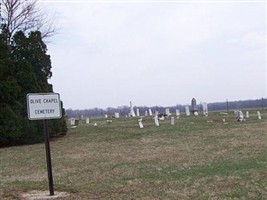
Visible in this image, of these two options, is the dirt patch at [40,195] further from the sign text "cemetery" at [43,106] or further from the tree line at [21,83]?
the tree line at [21,83]

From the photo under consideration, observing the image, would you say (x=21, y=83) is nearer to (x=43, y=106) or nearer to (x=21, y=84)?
(x=21, y=84)

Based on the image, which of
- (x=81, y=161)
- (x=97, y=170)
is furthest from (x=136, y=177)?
(x=81, y=161)

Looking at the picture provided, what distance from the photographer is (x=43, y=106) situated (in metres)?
9.00

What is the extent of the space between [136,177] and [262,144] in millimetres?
7233

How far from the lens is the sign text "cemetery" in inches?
348

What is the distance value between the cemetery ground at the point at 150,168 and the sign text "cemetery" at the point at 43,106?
1.53 meters

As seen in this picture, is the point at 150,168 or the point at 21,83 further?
the point at 21,83

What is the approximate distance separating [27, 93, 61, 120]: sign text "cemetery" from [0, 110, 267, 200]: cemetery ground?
5.01 ft

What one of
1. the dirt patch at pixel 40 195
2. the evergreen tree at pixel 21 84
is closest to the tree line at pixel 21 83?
the evergreen tree at pixel 21 84

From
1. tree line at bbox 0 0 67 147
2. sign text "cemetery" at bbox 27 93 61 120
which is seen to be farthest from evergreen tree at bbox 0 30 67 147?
sign text "cemetery" at bbox 27 93 61 120

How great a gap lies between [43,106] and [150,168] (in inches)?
176

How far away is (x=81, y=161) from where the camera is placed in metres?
14.9

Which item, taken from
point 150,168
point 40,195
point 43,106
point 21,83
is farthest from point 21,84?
point 40,195

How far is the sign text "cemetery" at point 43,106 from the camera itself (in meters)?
8.84
